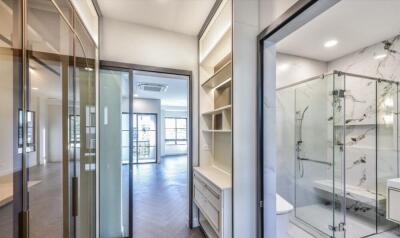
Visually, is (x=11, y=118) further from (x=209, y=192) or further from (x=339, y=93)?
(x=339, y=93)

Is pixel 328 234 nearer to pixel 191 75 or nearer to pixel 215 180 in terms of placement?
pixel 215 180

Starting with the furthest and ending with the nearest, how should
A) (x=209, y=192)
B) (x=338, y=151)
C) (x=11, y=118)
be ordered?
(x=338, y=151), (x=209, y=192), (x=11, y=118)

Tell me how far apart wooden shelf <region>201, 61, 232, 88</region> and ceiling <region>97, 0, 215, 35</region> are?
78 cm

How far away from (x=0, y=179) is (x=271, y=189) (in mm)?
1886

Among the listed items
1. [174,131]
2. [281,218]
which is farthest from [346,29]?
[174,131]

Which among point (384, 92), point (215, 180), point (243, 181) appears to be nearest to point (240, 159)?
point (243, 181)

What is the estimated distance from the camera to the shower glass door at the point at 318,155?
3.14 metres

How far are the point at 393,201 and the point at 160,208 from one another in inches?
144

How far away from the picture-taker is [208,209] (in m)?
2.33

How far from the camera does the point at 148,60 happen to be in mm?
2867

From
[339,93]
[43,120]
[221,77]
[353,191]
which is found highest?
[221,77]

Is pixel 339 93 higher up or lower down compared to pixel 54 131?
higher up

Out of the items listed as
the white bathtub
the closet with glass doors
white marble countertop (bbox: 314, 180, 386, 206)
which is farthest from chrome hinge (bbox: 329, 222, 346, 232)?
the closet with glass doors

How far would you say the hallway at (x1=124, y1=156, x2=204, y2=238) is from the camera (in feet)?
9.40
